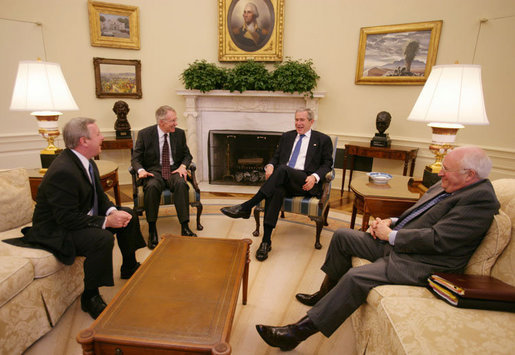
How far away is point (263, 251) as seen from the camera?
276cm

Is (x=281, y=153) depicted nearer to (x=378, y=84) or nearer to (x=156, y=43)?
(x=378, y=84)

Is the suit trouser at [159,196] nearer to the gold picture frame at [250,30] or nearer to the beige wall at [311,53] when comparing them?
the beige wall at [311,53]

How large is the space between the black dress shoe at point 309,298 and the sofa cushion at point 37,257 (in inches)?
64.6

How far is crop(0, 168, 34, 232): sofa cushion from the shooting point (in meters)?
2.10

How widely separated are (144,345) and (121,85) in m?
4.45

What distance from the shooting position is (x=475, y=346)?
116 centimetres

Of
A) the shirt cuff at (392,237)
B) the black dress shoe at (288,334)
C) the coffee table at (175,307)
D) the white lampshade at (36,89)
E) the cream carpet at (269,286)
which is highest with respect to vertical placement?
the white lampshade at (36,89)

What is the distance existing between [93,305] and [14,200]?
38.2 inches

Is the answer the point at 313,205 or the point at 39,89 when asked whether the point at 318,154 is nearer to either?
the point at 313,205

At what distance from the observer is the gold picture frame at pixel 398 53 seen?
159 inches

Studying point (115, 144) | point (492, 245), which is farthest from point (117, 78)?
point (492, 245)

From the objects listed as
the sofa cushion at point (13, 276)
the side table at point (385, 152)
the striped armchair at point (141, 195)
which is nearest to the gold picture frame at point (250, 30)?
the side table at point (385, 152)

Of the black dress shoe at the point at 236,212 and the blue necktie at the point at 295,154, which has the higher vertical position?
the blue necktie at the point at 295,154

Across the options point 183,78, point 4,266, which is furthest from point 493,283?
point 183,78
